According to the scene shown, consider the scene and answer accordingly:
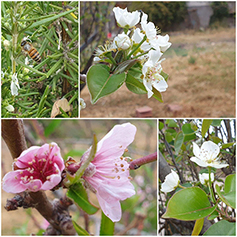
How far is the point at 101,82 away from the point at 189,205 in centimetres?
30

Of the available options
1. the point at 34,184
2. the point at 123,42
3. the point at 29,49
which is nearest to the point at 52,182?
the point at 34,184

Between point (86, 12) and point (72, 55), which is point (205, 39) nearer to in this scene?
point (86, 12)

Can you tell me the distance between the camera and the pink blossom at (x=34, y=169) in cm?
30

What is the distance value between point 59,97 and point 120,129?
64 cm

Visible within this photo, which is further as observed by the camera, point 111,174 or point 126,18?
point 126,18

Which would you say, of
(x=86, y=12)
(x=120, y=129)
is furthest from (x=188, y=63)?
(x=120, y=129)

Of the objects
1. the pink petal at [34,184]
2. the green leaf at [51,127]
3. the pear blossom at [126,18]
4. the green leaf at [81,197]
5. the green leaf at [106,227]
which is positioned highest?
the pear blossom at [126,18]

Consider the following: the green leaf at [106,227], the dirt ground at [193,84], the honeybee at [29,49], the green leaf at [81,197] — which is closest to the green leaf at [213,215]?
the green leaf at [106,227]

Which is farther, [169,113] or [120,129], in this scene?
[169,113]

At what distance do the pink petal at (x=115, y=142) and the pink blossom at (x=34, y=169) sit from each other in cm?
5

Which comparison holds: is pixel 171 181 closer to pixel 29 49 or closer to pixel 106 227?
pixel 106 227

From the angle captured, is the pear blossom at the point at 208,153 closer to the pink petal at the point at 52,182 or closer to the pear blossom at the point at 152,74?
the pear blossom at the point at 152,74

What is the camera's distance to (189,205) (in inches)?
19.7

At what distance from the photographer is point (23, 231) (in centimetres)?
89
